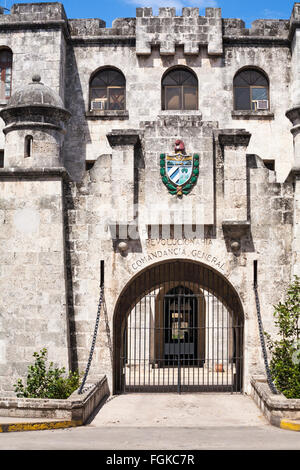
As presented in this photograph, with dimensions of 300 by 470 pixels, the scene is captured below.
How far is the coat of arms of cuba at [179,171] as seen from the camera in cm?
1500

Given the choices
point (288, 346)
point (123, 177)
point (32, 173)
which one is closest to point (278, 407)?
point (288, 346)

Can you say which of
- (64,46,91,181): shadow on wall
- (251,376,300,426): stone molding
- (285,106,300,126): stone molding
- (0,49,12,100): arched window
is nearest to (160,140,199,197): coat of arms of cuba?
(285,106,300,126): stone molding

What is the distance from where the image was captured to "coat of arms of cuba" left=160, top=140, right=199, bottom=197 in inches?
591

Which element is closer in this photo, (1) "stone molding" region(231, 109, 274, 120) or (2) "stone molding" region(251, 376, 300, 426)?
(2) "stone molding" region(251, 376, 300, 426)

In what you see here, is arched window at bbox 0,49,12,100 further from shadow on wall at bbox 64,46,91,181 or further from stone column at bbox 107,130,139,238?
stone column at bbox 107,130,139,238

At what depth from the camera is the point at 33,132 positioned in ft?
49.9

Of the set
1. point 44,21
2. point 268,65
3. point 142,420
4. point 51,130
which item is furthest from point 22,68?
point 142,420

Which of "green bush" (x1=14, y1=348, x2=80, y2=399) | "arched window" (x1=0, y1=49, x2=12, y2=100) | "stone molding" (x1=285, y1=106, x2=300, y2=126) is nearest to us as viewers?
"green bush" (x1=14, y1=348, x2=80, y2=399)

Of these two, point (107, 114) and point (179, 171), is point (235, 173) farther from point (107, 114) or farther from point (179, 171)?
point (107, 114)

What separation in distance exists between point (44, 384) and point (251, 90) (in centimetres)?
1235

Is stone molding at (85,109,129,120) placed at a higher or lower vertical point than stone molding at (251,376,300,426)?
higher

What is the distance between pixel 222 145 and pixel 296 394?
6.10m

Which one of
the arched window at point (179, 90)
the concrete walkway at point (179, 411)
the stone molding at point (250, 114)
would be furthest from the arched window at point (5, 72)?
the concrete walkway at point (179, 411)

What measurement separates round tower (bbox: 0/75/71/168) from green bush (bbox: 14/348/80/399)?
15.2 ft
